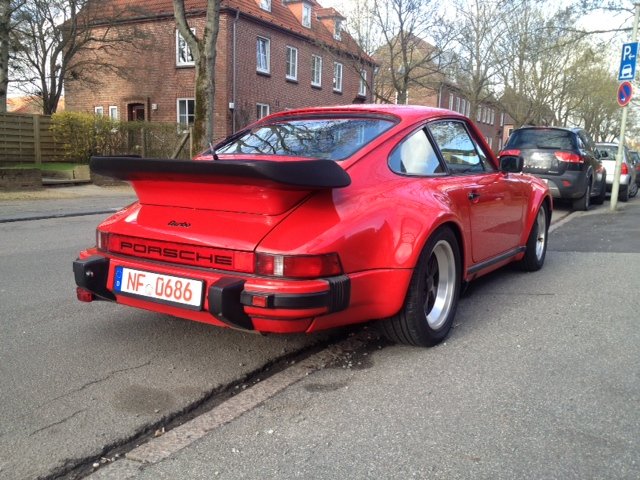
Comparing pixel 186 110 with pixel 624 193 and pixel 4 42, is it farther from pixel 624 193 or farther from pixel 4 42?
pixel 624 193

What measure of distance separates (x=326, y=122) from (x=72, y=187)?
1396cm

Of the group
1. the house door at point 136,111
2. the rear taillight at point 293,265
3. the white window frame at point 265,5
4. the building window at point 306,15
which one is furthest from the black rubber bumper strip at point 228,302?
the building window at point 306,15

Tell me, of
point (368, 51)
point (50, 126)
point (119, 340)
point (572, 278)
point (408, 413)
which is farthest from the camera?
point (368, 51)

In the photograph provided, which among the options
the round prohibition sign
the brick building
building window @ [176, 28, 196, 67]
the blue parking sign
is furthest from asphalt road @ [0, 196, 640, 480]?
building window @ [176, 28, 196, 67]

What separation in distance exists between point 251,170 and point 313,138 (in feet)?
3.89

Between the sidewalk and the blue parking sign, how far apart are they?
1110 centimetres

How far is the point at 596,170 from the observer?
12.6 metres

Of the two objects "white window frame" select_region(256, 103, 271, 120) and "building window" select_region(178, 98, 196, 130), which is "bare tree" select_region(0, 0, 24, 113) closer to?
"building window" select_region(178, 98, 196, 130)

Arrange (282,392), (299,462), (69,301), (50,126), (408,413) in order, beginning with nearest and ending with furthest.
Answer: (299,462)
(408,413)
(282,392)
(69,301)
(50,126)

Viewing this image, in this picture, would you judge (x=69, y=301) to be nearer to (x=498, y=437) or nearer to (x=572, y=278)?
(x=498, y=437)

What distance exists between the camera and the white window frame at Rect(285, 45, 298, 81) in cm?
2762

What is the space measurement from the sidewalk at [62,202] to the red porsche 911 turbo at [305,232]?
25.0ft

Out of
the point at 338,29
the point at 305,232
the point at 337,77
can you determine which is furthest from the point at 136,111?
the point at 305,232

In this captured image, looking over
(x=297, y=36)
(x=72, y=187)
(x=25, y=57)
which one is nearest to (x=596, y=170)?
(x=72, y=187)
